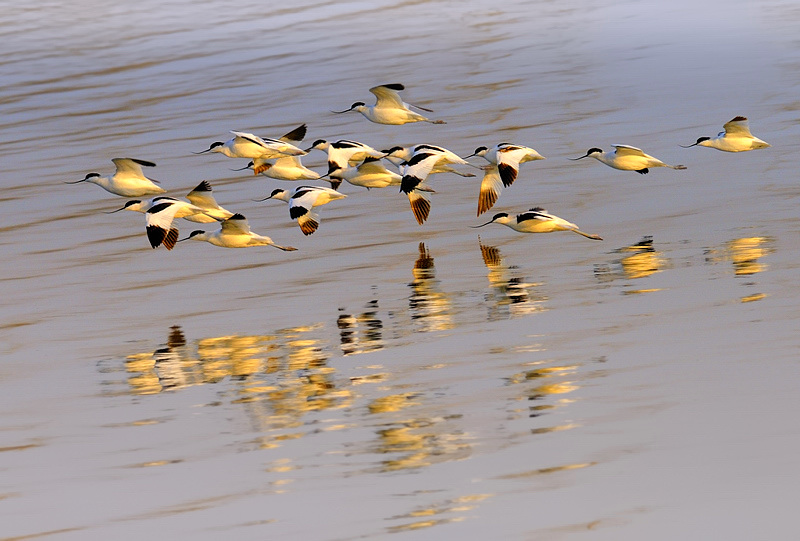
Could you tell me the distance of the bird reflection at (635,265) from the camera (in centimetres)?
1705

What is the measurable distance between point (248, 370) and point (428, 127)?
17179 millimetres

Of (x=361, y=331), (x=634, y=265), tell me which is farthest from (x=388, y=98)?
(x=361, y=331)

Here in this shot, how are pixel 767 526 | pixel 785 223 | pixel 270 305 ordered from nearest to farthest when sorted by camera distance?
1. pixel 767 526
2. pixel 270 305
3. pixel 785 223

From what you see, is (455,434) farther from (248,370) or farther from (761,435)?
(248,370)

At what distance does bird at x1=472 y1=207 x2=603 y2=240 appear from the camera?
61.2ft

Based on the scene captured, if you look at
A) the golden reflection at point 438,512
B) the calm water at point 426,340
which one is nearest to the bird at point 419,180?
the calm water at point 426,340

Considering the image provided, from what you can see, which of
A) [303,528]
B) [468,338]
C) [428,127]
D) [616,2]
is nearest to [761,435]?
[303,528]

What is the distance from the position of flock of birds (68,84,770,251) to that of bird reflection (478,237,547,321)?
70 cm

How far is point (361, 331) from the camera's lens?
50.2ft

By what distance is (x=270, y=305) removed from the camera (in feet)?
55.6

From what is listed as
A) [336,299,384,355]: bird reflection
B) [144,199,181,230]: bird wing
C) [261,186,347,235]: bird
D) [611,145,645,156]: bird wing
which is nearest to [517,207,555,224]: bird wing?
[261,186,347,235]: bird

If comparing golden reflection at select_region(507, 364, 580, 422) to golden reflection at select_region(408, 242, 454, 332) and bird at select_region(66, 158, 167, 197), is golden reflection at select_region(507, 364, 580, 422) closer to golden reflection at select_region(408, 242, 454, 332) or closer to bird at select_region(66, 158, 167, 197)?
golden reflection at select_region(408, 242, 454, 332)

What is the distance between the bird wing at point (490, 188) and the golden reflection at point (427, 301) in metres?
1.69

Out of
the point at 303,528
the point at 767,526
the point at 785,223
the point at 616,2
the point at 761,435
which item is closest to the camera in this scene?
the point at 767,526
